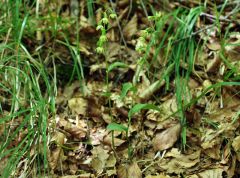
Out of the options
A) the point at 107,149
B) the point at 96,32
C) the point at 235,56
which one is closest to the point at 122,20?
the point at 96,32

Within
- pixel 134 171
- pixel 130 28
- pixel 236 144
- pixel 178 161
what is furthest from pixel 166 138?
pixel 130 28

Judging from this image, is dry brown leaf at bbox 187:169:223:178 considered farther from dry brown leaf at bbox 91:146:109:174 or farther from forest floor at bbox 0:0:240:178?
dry brown leaf at bbox 91:146:109:174

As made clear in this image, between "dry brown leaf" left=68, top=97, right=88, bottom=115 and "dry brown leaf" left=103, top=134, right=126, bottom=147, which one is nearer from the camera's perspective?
"dry brown leaf" left=103, top=134, right=126, bottom=147

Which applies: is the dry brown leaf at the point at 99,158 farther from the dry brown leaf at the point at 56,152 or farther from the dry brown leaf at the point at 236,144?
the dry brown leaf at the point at 236,144

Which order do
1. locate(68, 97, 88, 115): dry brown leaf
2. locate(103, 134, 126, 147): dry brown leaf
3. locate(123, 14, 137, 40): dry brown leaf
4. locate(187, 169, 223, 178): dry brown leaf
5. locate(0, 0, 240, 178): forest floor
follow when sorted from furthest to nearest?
1. locate(123, 14, 137, 40): dry brown leaf
2. locate(68, 97, 88, 115): dry brown leaf
3. locate(103, 134, 126, 147): dry brown leaf
4. locate(0, 0, 240, 178): forest floor
5. locate(187, 169, 223, 178): dry brown leaf

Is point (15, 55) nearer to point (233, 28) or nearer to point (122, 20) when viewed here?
point (122, 20)

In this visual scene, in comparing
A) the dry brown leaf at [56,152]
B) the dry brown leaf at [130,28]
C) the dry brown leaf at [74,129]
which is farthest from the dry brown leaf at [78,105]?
the dry brown leaf at [130,28]

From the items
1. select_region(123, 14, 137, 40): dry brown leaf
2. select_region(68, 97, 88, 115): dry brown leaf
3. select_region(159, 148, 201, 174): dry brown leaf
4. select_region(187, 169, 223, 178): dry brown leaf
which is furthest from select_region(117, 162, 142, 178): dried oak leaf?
select_region(123, 14, 137, 40): dry brown leaf

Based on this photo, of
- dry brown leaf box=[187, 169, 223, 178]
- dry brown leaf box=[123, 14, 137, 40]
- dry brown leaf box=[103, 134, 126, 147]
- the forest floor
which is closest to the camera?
dry brown leaf box=[187, 169, 223, 178]
